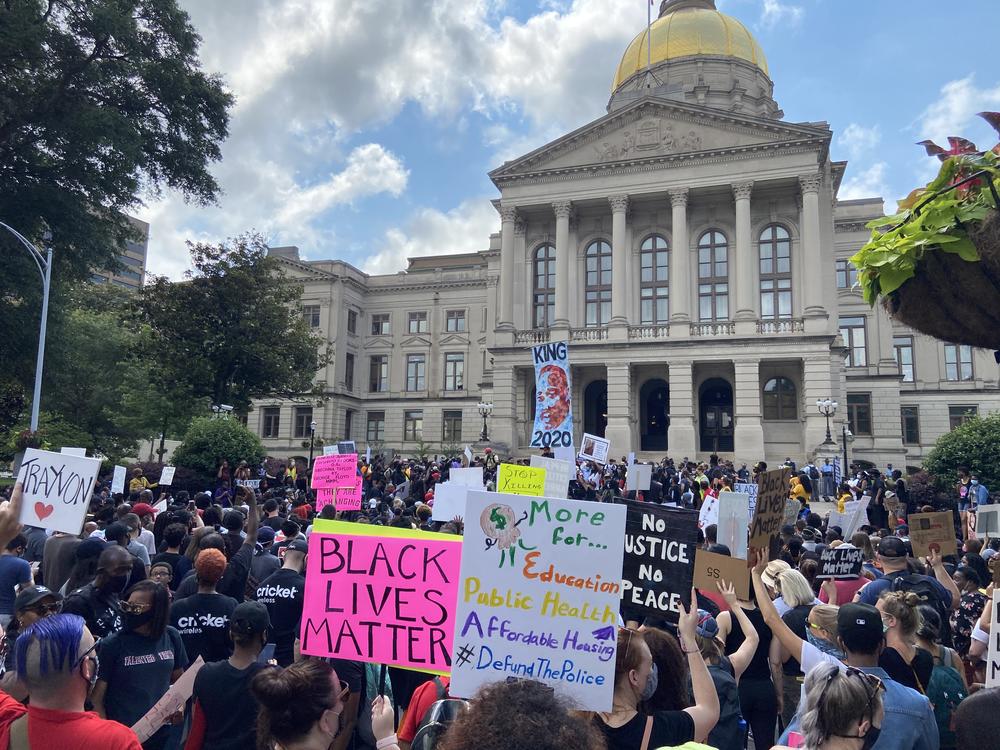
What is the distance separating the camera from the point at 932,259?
3.48 meters

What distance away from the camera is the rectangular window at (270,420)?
193 feet

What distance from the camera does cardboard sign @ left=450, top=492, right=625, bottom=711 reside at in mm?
3441

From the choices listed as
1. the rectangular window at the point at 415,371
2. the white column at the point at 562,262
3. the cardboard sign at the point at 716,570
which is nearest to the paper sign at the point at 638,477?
the cardboard sign at the point at 716,570

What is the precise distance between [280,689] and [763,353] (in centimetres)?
3910

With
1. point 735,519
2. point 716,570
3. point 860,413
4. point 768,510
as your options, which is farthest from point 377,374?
point 716,570

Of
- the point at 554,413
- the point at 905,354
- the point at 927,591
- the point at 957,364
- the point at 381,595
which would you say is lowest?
the point at 927,591

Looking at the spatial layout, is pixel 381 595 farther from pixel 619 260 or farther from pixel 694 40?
pixel 694 40

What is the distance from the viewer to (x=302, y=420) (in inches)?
2301

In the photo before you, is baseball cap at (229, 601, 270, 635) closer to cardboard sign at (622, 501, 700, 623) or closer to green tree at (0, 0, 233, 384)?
cardboard sign at (622, 501, 700, 623)

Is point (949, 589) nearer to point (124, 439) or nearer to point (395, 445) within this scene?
point (124, 439)

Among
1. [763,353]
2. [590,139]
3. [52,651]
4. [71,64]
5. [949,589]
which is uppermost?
[590,139]

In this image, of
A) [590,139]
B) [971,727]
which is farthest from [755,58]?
[971,727]

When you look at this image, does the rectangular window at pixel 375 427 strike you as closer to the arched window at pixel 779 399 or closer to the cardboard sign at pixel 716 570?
the arched window at pixel 779 399

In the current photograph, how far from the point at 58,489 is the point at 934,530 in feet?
29.2
